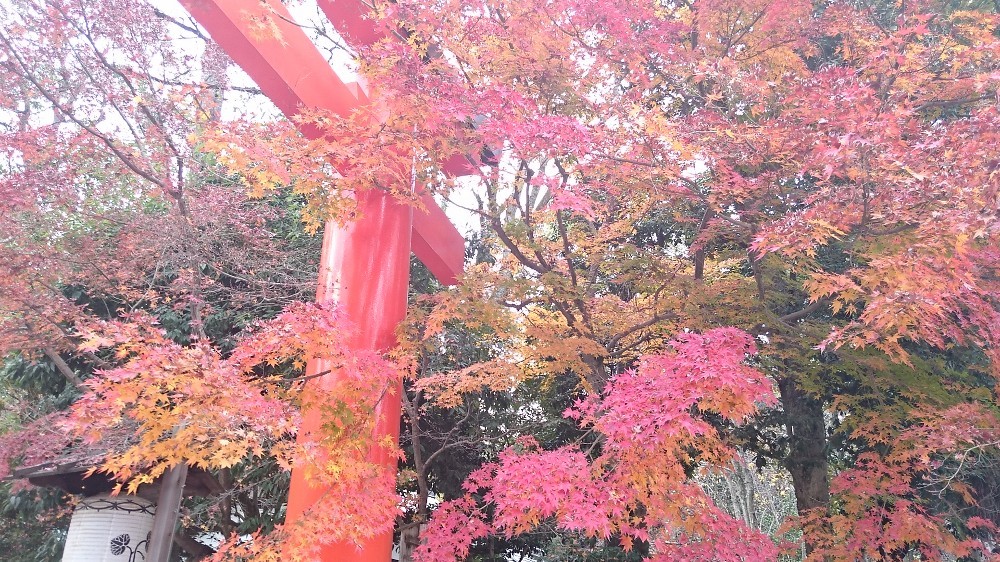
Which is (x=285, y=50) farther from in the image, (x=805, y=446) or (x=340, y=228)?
(x=805, y=446)

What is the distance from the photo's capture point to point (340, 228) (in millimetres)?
4848

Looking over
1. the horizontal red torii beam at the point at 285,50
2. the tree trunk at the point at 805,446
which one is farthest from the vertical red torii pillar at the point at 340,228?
the tree trunk at the point at 805,446

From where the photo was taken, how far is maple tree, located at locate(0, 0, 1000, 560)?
3357 mm

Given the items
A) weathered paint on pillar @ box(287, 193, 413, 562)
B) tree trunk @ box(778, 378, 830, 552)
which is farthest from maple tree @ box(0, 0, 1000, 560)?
weathered paint on pillar @ box(287, 193, 413, 562)

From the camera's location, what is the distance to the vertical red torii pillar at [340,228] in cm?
403

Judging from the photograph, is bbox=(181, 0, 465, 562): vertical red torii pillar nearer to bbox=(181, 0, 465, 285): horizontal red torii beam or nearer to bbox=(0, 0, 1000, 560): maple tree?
bbox=(181, 0, 465, 285): horizontal red torii beam

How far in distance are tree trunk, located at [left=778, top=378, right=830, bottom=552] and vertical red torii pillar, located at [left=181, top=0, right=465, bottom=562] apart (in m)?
4.16

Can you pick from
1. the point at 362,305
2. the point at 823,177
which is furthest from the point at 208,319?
the point at 823,177

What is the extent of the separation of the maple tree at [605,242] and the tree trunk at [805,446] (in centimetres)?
3

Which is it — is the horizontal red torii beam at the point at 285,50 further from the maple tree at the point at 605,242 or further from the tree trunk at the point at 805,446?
the tree trunk at the point at 805,446

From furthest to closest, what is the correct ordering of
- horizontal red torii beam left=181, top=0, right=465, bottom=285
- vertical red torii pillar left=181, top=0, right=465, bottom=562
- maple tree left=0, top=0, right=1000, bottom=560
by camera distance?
vertical red torii pillar left=181, top=0, right=465, bottom=562 < horizontal red torii beam left=181, top=0, right=465, bottom=285 < maple tree left=0, top=0, right=1000, bottom=560

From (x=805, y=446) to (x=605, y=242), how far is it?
120 inches

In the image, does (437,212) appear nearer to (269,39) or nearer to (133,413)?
(269,39)

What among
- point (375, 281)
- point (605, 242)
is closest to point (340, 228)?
point (375, 281)
